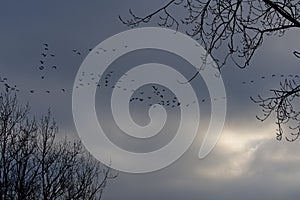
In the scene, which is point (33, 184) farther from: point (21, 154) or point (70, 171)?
point (70, 171)

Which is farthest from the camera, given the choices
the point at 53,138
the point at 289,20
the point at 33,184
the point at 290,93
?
the point at 53,138

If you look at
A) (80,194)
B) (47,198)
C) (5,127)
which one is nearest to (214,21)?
(5,127)

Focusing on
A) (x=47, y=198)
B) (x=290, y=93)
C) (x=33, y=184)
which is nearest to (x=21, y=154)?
(x=33, y=184)

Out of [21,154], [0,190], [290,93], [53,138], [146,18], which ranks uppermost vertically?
[53,138]

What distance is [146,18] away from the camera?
588 cm

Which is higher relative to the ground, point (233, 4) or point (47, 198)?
point (47, 198)

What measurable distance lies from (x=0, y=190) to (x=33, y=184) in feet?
5.19

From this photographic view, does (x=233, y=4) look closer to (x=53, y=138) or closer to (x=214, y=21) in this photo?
(x=214, y=21)

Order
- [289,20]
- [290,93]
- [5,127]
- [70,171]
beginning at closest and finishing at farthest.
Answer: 1. [289,20]
2. [290,93]
3. [5,127]
4. [70,171]

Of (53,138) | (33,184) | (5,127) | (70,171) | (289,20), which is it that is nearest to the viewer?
(289,20)

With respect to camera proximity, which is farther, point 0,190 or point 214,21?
point 0,190

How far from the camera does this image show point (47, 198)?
2275 cm

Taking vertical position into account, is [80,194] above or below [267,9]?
above

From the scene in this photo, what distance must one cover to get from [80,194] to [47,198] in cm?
294
